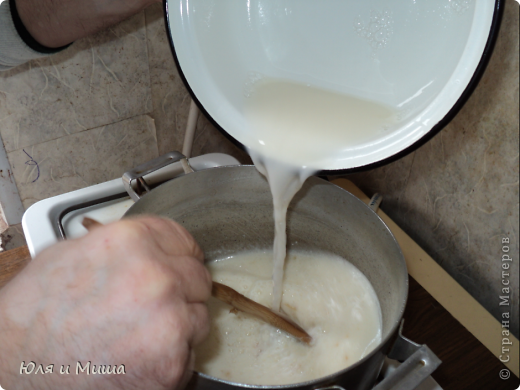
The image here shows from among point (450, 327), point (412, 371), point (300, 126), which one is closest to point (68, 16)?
point (300, 126)

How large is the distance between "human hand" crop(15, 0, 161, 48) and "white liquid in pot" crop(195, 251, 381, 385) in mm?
440

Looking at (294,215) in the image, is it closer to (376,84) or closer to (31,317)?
(376,84)

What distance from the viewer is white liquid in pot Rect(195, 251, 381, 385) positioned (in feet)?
2.06

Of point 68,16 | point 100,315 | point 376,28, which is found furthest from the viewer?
point 68,16

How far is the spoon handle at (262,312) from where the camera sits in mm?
589

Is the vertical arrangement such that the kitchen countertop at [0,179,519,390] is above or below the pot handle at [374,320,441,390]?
below

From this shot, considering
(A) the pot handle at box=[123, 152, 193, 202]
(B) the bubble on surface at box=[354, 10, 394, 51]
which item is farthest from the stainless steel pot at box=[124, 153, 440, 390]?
(B) the bubble on surface at box=[354, 10, 394, 51]

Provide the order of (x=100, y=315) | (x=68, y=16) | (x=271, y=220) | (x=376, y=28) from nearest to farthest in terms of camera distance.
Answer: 1. (x=100, y=315)
2. (x=376, y=28)
3. (x=68, y=16)
4. (x=271, y=220)

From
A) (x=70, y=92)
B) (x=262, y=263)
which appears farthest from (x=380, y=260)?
(x=70, y=92)

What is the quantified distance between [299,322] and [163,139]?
43 cm

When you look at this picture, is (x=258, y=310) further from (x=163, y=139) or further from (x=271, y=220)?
(x=163, y=139)

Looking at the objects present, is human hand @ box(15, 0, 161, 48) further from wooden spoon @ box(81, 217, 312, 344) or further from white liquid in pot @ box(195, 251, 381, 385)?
white liquid in pot @ box(195, 251, 381, 385)

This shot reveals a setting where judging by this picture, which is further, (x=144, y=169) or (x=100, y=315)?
(x=144, y=169)

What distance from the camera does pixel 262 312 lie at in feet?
2.06
